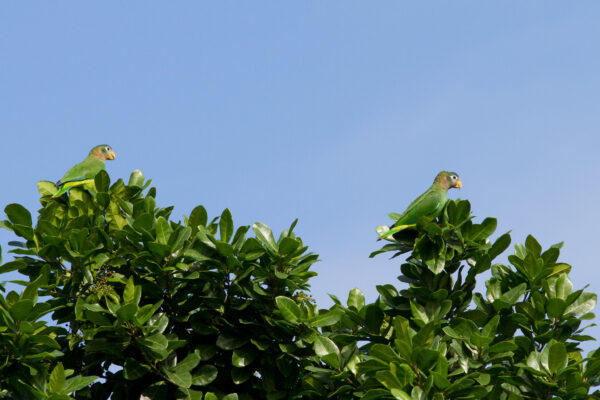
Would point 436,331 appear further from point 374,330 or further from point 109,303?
point 109,303

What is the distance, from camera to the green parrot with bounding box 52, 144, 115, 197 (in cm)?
750

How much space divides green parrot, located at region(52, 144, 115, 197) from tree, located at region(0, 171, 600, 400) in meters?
0.76

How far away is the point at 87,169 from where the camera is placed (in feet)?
27.5

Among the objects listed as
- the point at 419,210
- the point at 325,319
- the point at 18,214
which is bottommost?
the point at 325,319

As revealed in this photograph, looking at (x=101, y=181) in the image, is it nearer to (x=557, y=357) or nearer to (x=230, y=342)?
(x=230, y=342)

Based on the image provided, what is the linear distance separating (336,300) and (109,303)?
209 centimetres

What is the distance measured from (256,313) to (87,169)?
3.16 metres

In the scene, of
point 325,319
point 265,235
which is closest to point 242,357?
point 325,319

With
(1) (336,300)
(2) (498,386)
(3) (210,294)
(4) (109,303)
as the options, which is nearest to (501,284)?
(2) (498,386)

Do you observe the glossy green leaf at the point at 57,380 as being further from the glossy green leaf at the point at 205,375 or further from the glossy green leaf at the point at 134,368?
the glossy green leaf at the point at 205,375

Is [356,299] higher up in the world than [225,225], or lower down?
lower down

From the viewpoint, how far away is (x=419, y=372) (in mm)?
5465

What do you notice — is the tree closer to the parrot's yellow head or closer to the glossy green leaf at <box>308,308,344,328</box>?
the glossy green leaf at <box>308,308,344,328</box>

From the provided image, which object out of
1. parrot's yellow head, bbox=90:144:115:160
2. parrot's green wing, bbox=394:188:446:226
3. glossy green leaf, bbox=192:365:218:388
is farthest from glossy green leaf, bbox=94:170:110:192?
parrot's green wing, bbox=394:188:446:226
